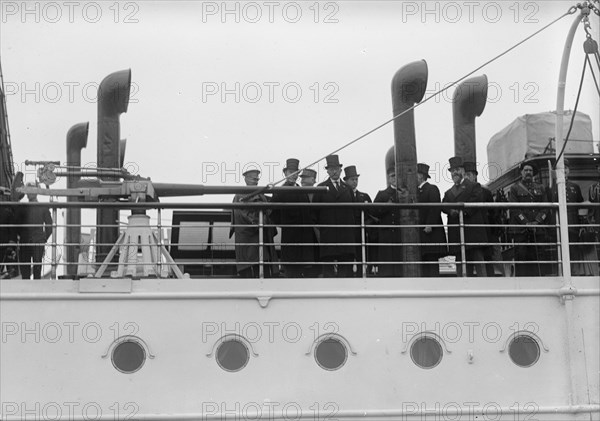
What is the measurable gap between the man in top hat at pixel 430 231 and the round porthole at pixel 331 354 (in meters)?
1.82

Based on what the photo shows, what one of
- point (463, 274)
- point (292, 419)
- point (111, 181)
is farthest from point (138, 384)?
point (463, 274)

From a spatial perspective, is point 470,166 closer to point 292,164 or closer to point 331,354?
point 292,164

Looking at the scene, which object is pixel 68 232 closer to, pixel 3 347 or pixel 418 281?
pixel 3 347

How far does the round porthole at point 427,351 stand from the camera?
10102mm

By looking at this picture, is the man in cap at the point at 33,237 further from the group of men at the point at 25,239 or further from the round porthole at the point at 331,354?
the round porthole at the point at 331,354

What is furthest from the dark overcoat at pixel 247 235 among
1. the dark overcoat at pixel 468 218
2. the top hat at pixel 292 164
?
the dark overcoat at pixel 468 218

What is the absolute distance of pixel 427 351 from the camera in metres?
10.1

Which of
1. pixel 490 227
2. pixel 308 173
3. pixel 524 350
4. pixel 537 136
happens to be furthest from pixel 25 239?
pixel 537 136

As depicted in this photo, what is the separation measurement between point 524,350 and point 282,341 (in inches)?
115

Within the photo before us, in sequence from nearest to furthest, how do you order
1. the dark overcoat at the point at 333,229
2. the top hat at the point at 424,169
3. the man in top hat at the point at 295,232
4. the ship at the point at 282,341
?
the ship at the point at 282,341
the dark overcoat at the point at 333,229
the man in top hat at the point at 295,232
the top hat at the point at 424,169

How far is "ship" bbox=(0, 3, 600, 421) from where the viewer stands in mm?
9773

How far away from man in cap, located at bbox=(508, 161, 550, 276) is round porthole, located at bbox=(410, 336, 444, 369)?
6.25 ft

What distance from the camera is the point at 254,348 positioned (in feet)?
32.4

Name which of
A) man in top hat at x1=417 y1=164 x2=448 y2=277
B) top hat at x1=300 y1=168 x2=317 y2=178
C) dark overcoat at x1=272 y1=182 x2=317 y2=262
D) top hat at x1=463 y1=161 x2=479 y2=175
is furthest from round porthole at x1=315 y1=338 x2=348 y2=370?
top hat at x1=463 y1=161 x2=479 y2=175
